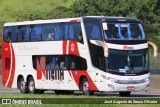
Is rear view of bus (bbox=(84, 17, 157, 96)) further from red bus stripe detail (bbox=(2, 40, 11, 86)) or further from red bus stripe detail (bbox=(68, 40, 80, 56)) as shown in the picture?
red bus stripe detail (bbox=(2, 40, 11, 86))

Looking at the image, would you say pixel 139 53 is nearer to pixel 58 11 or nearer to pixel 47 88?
pixel 47 88

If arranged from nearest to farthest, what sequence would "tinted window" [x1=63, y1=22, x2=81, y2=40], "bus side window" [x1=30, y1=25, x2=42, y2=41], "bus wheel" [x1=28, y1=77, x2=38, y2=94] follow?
1. "tinted window" [x1=63, y1=22, x2=81, y2=40]
2. "bus side window" [x1=30, y1=25, x2=42, y2=41]
3. "bus wheel" [x1=28, y1=77, x2=38, y2=94]

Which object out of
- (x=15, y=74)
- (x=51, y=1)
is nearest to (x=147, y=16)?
(x=51, y=1)

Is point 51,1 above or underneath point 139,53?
above

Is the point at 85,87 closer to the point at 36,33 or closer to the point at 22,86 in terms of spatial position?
the point at 36,33

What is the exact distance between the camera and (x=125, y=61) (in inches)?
1340

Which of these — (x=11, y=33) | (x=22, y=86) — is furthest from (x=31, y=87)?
(x=11, y=33)

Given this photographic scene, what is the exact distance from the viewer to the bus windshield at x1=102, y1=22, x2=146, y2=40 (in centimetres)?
3428

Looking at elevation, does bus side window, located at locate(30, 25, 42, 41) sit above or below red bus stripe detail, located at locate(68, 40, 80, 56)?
above

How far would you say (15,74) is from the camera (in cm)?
4016

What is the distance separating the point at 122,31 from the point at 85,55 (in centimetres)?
204

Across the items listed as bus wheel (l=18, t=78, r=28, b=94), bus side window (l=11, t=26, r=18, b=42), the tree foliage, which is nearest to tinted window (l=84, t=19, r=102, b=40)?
bus side window (l=11, t=26, r=18, b=42)

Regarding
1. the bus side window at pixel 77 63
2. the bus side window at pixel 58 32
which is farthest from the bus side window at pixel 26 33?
the bus side window at pixel 77 63

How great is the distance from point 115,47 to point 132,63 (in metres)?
1.08
